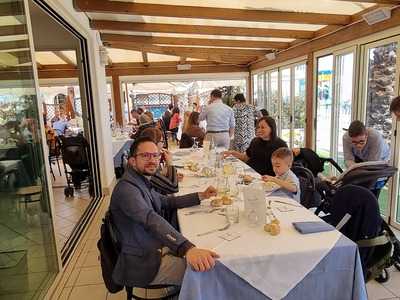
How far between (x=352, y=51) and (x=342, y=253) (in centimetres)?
344

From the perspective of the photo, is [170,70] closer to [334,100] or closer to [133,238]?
[334,100]

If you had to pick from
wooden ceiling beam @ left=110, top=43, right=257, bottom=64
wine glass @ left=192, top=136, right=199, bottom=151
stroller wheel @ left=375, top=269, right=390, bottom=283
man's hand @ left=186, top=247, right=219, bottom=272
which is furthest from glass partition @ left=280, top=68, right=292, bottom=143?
man's hand @ left=186, top=247, right=219, bottom=272

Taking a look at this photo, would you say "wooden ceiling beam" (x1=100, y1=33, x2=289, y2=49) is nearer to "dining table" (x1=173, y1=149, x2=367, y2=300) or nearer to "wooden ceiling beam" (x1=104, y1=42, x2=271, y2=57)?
"wooden ceiling beam" (x1=104, y1=42, x2=271, y2=57)

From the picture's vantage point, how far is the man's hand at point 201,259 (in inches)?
53.1

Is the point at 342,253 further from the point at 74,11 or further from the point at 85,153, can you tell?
the point at 85,153

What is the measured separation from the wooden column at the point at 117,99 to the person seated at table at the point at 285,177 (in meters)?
6.68

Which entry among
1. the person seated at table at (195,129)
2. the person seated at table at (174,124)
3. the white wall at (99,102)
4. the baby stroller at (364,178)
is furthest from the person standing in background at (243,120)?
the person seated at table at (174,124)

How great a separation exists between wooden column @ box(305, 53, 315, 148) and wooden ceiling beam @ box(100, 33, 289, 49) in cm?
80

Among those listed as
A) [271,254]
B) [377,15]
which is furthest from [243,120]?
[271,254]

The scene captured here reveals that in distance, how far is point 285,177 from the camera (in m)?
2.38

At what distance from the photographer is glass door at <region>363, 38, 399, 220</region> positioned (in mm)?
3547

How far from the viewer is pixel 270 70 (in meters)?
7.30

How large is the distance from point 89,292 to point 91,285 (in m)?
0.09

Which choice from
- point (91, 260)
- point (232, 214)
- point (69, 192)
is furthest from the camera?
point (69, 192)
